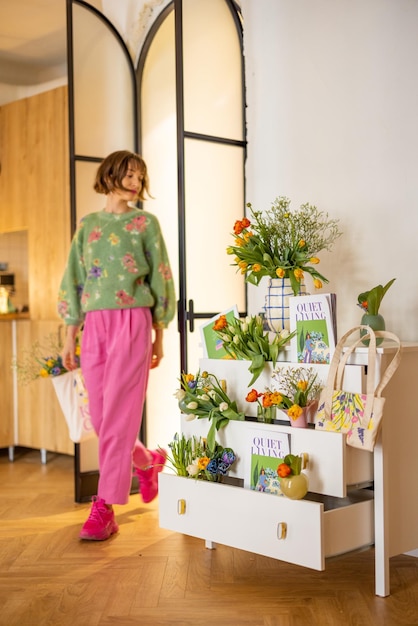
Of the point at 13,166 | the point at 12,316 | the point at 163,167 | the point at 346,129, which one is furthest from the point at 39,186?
the point at 346,129

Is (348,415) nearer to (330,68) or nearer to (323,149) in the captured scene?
(323,149)

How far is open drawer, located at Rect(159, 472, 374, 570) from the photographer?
2146 mm

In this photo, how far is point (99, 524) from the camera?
293 centimetres

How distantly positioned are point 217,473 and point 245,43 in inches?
75.0

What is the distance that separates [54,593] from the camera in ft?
7.66

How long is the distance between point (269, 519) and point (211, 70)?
199 cm

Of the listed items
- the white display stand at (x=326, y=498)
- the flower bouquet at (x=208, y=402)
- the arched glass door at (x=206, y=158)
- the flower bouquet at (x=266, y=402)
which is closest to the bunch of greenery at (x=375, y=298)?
the white display stand at (x=326, y=498)

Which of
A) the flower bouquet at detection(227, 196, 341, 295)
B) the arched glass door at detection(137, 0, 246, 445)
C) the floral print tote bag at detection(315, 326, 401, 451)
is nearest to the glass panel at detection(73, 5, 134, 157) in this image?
the arched glass door at detection(137, 0, 246, 445)

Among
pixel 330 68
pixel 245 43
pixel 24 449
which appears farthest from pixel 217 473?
pixel 24 449

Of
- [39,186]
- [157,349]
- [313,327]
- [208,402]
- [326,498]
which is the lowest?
[326,498]

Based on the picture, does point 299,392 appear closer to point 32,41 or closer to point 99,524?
point 99,524

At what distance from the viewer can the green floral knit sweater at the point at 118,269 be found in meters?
3.03

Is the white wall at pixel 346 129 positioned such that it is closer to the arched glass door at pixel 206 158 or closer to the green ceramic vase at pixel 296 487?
the arched glass door at pixel 206 158

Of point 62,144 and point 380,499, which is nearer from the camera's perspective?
point 380,499
